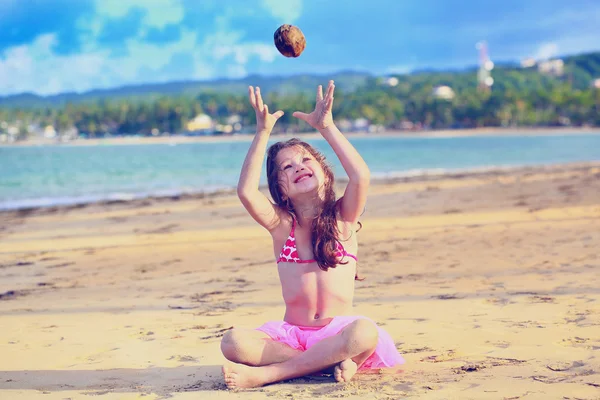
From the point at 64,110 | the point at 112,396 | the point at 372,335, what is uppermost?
the point at 64,110

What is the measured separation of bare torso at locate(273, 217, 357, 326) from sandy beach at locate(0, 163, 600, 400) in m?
0.33

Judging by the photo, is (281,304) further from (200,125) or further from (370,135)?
(200,125)

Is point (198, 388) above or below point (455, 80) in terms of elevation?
below

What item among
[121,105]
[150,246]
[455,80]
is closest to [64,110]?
[121,105]

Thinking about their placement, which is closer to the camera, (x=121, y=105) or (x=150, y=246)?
(x=150, y=246)

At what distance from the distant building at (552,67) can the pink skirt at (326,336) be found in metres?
190

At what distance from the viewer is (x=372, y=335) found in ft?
11.7

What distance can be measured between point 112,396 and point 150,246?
245 inches

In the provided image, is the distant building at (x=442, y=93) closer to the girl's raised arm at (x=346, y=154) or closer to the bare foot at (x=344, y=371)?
the girl's raised arm at (x=346, y=154)

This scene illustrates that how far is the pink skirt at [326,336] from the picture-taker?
372 centimetres

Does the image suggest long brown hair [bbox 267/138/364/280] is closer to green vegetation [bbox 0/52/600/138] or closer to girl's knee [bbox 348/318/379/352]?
girl's knee [bbox 348/318/379/352]

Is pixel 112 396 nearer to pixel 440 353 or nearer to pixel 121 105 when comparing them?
pixel 440 353

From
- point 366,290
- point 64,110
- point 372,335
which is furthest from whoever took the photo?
point 64,110

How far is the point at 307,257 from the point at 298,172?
423 mm
